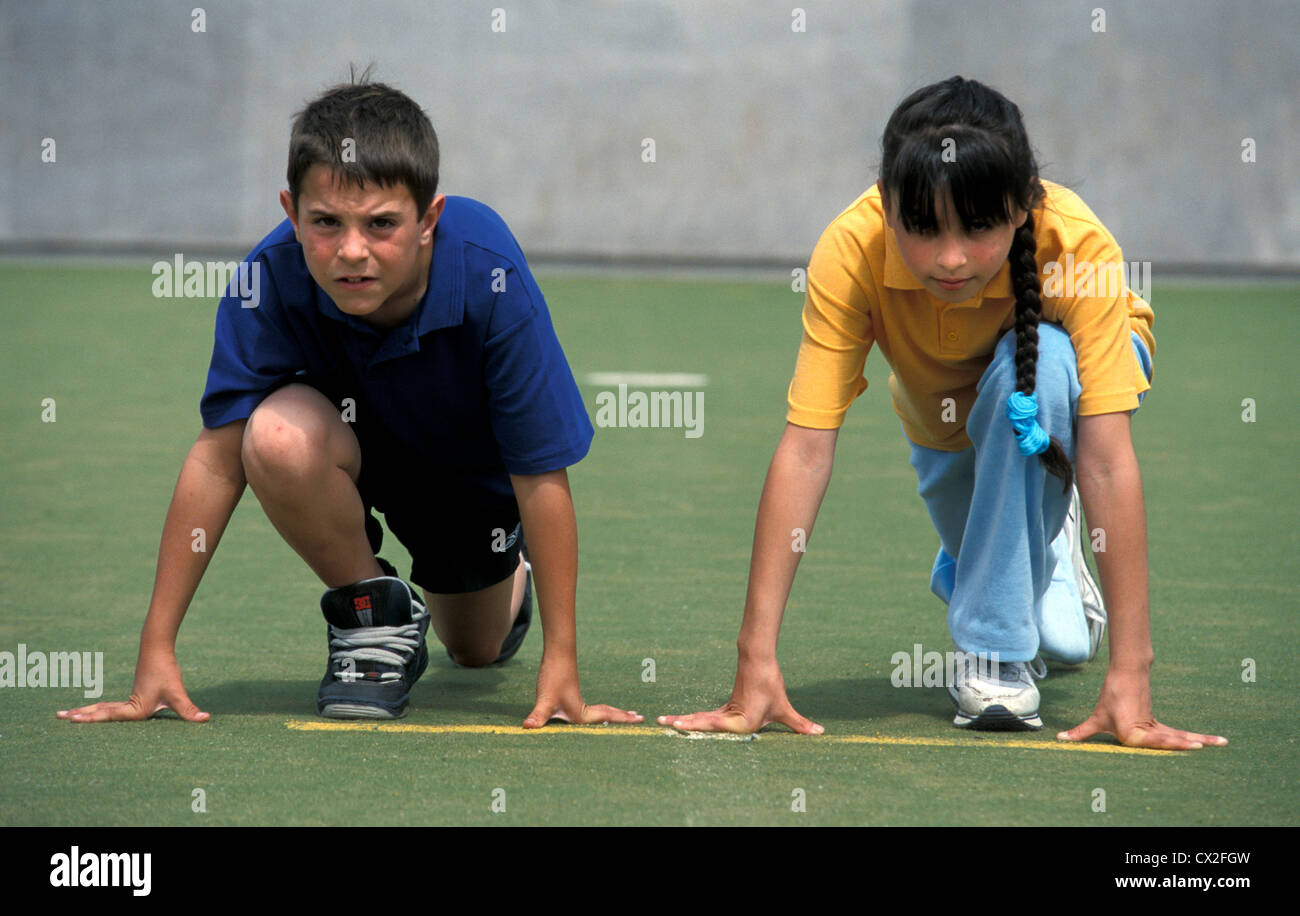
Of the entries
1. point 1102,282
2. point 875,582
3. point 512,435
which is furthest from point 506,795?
point 875,582

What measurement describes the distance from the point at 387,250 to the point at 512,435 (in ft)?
1.14

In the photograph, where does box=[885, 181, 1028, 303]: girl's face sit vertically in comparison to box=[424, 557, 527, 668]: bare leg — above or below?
above

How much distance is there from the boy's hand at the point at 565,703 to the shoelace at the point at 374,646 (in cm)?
25

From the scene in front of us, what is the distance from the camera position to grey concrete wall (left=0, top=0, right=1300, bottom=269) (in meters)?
11.3

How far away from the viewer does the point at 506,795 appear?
1989 mm

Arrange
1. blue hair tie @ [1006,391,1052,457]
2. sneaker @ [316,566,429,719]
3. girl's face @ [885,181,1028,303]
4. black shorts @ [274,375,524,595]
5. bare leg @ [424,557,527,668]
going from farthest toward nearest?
bare leg @ [424,557,527,668] < black shorts @ [274,375,524,595] < sneaker @ [316,566,429,719] < blue hair tie @ [1006,391,1052,457] < girl's face @ [885,181,1028,303]

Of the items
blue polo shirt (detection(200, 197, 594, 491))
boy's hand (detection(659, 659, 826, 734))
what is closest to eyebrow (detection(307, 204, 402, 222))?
blue polo shirt (detection(200, 197, 594, 491))

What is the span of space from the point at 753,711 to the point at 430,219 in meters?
0.88

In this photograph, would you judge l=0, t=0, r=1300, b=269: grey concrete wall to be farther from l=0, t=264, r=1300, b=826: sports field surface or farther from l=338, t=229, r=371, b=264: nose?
l=338, t=229, r=371, b=264: nose

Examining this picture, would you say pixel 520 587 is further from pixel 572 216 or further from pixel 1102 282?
pixel 572 216

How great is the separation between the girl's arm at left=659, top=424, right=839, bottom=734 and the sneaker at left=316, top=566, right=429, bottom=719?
0.43 meters

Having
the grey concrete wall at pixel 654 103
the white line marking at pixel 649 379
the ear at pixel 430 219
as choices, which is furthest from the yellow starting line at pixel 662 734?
the grey concrete wall at pixel 654 103

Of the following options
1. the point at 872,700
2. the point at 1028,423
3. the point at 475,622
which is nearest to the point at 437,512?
the point at 475,622

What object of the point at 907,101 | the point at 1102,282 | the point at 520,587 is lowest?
the point at 520,587
